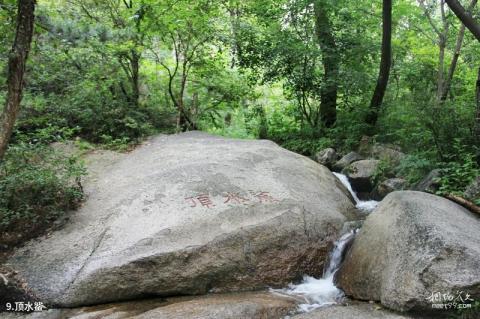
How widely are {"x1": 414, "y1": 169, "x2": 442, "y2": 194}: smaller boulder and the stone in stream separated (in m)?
1.36

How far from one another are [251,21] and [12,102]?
9581 millimetres

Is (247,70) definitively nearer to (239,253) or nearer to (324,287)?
(239,253)

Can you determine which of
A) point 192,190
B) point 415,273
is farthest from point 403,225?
point 192,190

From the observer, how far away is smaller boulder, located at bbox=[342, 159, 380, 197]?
9336mm

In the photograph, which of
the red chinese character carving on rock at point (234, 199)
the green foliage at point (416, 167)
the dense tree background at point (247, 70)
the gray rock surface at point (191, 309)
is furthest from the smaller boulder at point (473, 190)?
the red chinese character carving on rock at point (234, 199)

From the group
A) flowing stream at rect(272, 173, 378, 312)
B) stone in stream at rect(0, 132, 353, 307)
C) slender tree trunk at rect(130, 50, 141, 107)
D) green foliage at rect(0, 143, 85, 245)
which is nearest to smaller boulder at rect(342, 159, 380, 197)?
stone in stream at rect(0, 132, 353, 307)

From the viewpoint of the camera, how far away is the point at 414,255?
4566 mm

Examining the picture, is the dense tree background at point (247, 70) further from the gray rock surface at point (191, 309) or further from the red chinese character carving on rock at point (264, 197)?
the gray rock surface at point (191, 309)

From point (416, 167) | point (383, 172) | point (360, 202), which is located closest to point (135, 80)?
point (360, 202)

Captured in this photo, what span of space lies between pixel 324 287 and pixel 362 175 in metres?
4.39

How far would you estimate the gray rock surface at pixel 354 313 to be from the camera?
14.1 ft

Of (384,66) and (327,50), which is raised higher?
(327,50)

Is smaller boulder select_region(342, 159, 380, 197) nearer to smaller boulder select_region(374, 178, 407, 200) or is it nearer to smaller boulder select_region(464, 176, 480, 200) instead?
smaller boulder select_region(374, 178, 407, 200)

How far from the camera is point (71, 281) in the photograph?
5133 millimetres
